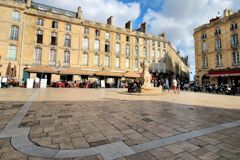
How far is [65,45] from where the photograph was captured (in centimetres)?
2409

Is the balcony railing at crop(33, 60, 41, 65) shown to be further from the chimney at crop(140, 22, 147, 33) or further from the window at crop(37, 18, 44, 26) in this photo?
the chimney at crop(140, 22, 147, 33)

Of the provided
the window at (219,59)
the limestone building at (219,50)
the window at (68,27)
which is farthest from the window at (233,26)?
the window at (68,27)

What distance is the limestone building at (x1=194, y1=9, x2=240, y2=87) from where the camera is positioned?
21.4 metres

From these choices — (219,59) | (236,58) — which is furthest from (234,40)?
(219,59)

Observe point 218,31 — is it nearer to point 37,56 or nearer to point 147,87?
point 147,87

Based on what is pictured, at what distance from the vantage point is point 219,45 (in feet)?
77.9

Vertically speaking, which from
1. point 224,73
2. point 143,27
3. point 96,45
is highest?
point 143,27

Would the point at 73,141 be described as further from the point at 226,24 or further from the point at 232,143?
the point at 226,24

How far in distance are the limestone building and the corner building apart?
8.42 metres

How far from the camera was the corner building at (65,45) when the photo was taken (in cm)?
2088

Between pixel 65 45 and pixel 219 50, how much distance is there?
81.9 ft

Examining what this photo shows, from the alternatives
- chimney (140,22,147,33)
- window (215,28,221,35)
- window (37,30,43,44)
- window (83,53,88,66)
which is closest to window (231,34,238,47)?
window (215,28,221,35)

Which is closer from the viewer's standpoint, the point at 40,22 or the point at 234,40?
the point at 234,40

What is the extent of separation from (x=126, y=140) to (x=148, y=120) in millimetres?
1630
